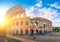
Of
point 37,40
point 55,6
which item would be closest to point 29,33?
point 37,40

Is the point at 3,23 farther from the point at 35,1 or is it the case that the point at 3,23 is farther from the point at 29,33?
the point at 35,1

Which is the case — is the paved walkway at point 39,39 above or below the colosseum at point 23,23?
below

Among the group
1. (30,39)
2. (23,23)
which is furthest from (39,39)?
(23,23)

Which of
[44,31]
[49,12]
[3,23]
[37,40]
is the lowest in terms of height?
[37,40]

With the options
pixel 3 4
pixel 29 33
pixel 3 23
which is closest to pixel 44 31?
pixel 29 33

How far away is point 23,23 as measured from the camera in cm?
109

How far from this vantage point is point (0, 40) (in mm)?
1097

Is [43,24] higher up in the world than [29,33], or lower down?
higher up

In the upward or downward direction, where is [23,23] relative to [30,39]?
upward

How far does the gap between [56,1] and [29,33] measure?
575 mm

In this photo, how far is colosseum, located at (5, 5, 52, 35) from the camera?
3.50 feet

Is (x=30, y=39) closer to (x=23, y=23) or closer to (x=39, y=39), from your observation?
(x=39, y=39)

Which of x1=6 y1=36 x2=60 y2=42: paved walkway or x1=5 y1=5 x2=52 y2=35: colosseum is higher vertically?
x1=5 y1=5 x2=52 y2=35: colosseum

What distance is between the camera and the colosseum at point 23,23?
1.07m
